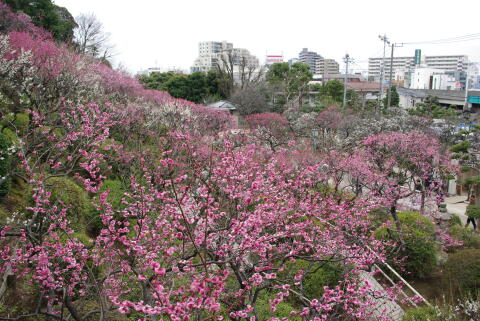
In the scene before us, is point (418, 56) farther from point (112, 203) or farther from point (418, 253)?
point (112, 203)

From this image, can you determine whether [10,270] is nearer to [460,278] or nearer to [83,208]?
[83,208]

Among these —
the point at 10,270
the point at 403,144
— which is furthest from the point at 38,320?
the point at 403,144

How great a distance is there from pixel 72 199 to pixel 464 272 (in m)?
7.94

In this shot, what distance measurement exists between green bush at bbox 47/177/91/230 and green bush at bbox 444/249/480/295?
24.8 feet

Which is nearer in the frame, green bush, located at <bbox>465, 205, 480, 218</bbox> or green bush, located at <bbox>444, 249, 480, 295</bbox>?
green bush, located at <bbox>444, 249, 480, 295</bbox>

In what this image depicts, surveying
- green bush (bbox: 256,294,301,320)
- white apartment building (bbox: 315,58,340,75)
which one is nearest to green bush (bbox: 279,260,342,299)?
green bush (bbox: 256,294,301,320)

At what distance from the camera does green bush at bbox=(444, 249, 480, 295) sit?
6.98 metres

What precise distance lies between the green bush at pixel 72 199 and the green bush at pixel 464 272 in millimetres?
7559

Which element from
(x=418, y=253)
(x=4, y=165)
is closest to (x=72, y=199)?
(x=4, y=165)

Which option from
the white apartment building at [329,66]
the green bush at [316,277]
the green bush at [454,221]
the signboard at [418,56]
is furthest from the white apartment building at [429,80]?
the green bush at [316,277]

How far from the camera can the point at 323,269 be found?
6.92m

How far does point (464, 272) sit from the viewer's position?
7129 millimetres

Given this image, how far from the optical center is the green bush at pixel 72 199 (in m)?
6.45

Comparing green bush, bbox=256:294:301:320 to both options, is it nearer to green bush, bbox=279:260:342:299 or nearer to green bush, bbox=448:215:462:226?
green bush, bbox=279:260:342:299
